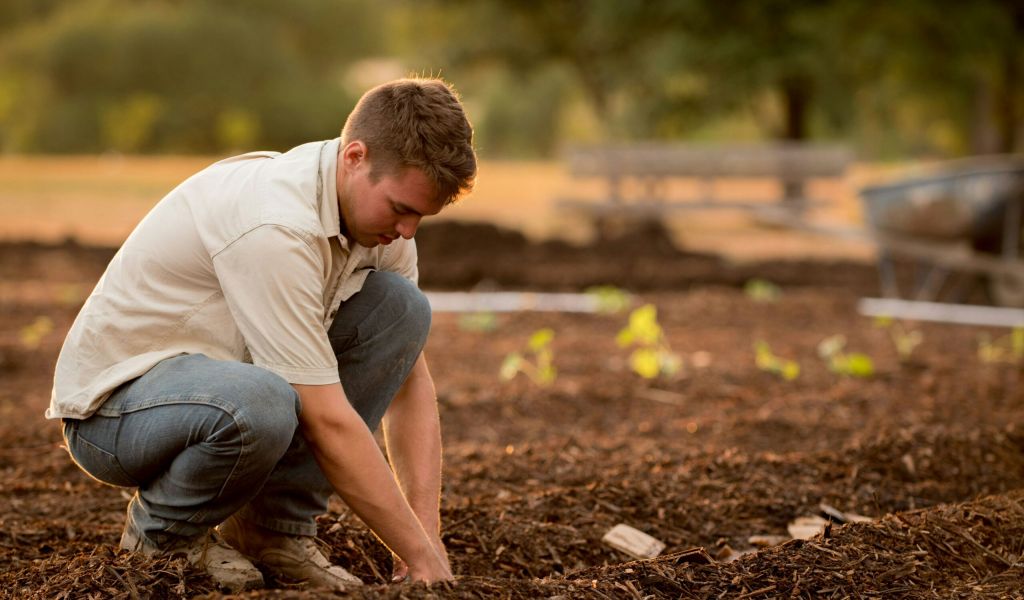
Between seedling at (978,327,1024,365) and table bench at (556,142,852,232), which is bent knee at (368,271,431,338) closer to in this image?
seedling at (978,327,1024,365)

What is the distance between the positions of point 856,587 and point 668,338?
4.31 meters

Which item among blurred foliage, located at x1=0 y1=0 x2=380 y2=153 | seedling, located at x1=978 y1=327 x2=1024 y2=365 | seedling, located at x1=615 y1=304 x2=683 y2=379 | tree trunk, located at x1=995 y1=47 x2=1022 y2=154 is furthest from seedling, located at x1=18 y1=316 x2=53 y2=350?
blurred foliage, located at x1=0 y1=0 x2=380 y2=153

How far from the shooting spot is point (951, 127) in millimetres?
21875

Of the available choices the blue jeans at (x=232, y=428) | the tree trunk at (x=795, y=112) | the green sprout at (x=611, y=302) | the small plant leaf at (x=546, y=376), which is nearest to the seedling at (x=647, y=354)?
the small plant leaf at (x=546, y=376)

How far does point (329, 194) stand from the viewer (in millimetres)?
2332

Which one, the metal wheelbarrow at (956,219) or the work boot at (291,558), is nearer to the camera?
the work boot at (291,558)

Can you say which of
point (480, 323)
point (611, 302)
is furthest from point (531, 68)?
point (480, 323)

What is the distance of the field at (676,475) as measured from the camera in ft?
8.16

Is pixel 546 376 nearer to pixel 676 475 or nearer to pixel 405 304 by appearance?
pixel 676 475

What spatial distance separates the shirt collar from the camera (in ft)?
7.62

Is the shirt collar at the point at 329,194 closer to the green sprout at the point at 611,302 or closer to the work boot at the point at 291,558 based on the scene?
the work boot at the point at 291,558

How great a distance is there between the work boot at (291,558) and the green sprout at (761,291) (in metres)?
5.94

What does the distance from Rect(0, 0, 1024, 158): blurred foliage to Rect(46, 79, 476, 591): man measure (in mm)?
813

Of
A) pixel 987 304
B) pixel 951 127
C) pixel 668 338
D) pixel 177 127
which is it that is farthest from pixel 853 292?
pixel 177 127
